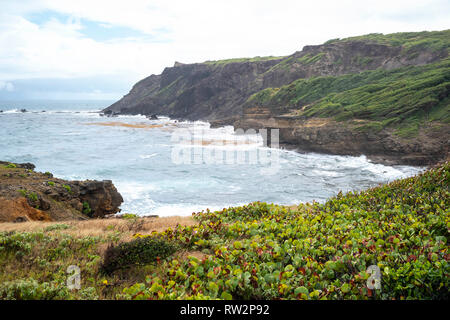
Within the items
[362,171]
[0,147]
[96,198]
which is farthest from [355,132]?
[0,147]

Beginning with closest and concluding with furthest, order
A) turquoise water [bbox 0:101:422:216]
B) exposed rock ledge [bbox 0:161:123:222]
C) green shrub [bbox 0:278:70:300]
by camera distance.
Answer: green shrub [bbox 0:278:70:300], exposed rock ledge [bbox 0:161:123:222], turquoise water [bbox 0:101:422:216]

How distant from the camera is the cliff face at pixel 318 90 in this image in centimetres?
3928

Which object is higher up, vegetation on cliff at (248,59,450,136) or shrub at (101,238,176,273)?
vegetation on cliff at (248,59,450,136)

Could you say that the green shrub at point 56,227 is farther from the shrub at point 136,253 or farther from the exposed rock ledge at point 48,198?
the shrub at point 136,253

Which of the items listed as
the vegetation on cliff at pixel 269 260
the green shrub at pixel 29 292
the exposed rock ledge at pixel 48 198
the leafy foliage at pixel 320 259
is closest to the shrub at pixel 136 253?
the vegetation on cliff at pixel 269 260

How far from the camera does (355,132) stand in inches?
1602

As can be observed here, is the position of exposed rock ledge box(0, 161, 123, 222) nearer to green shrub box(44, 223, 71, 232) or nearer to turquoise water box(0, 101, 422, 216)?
green shrub box(44, 223, 71, 232)

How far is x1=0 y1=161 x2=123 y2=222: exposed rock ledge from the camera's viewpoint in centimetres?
1223

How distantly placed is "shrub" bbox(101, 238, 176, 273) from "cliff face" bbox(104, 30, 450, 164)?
3500cm

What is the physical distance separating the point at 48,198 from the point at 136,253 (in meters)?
10.4

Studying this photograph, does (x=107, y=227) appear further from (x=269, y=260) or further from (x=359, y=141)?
(x=359, y=141)

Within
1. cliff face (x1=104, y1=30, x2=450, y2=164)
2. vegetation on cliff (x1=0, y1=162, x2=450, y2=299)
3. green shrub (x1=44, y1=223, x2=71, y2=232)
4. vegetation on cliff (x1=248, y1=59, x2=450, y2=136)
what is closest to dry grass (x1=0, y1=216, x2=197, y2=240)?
green shrub (x1=44, y1=223, x2=71, y2=232)

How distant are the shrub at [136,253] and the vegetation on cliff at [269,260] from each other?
0.03 m
